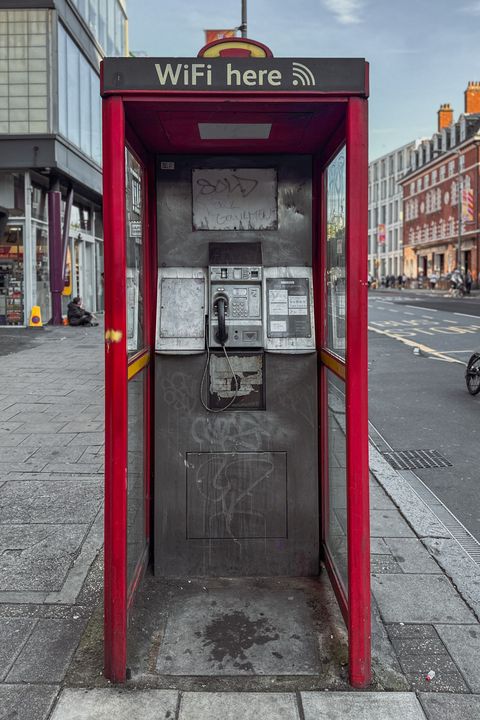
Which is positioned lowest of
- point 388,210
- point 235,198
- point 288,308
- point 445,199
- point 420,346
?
point 420,346

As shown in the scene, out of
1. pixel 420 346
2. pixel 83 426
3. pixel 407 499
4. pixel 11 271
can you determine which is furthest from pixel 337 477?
pixel 11 271

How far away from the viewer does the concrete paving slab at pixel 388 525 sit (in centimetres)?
453

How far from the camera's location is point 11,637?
3.23m

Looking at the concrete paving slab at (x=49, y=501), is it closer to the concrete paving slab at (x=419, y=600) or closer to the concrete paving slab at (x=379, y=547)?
the concrete paving slab at (x=379, y=547)

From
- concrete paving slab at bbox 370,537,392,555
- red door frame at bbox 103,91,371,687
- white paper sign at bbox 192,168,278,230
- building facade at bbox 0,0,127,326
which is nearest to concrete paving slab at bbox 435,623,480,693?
red door frame at bbox 103,91,371,687

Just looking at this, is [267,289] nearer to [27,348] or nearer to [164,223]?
[164,223]

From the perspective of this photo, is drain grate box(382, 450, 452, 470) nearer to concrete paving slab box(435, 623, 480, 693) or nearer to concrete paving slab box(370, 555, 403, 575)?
concrete paving slab box(370, 555, 403, 575)

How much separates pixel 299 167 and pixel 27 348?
42.6 feet

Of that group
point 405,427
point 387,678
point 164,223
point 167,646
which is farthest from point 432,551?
point 405,427

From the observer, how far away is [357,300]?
2881 millimetres

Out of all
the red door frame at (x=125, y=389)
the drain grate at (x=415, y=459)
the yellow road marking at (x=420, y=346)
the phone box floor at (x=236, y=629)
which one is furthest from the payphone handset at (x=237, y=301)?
the yellow road marking at (x=420, y=346)

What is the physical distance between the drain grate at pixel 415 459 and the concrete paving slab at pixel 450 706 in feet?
11.7

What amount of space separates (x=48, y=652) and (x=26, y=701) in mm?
362

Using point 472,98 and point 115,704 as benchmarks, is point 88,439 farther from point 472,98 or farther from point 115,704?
point 472,98
